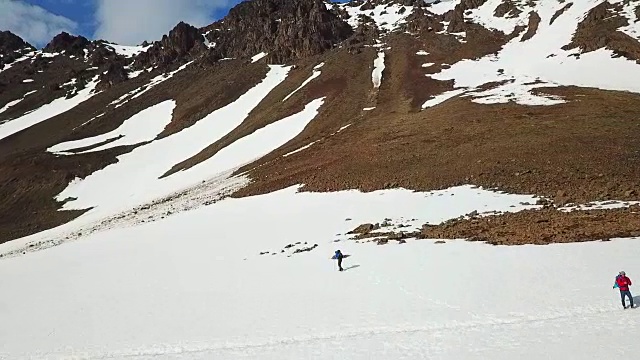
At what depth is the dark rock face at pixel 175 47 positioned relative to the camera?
501 ft

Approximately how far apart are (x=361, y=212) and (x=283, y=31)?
348 feet

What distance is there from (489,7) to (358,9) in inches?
1870

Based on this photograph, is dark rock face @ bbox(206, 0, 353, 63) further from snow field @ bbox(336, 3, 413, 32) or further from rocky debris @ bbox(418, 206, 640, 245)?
rocky debris @ bbox(418, 206, 640, 245)

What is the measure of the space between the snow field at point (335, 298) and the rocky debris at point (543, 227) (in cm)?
91

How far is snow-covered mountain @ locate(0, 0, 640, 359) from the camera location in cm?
1612

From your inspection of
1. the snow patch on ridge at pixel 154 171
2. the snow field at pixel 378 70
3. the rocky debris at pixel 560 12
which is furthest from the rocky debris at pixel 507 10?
the snow patch on ridge at pixel 154 171

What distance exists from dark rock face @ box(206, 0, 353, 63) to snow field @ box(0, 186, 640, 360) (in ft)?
302

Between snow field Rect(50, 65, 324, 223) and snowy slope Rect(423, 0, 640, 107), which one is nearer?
snowy slope Rect(423, 0, 640, 107)

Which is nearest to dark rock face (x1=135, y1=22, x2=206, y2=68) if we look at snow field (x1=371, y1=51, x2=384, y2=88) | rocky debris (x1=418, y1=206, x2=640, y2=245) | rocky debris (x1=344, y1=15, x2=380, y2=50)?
rocky debris (x1=344, y1=15, x2=380, y2=50)

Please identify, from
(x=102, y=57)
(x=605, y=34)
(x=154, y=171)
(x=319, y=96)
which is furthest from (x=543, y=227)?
(x=102, y=57)

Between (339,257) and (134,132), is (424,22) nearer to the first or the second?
(134,132)

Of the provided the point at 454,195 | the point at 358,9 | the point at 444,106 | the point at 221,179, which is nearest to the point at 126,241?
the point at 221,179

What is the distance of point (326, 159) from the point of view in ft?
148

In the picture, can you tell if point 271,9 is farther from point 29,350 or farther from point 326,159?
point 29,350
